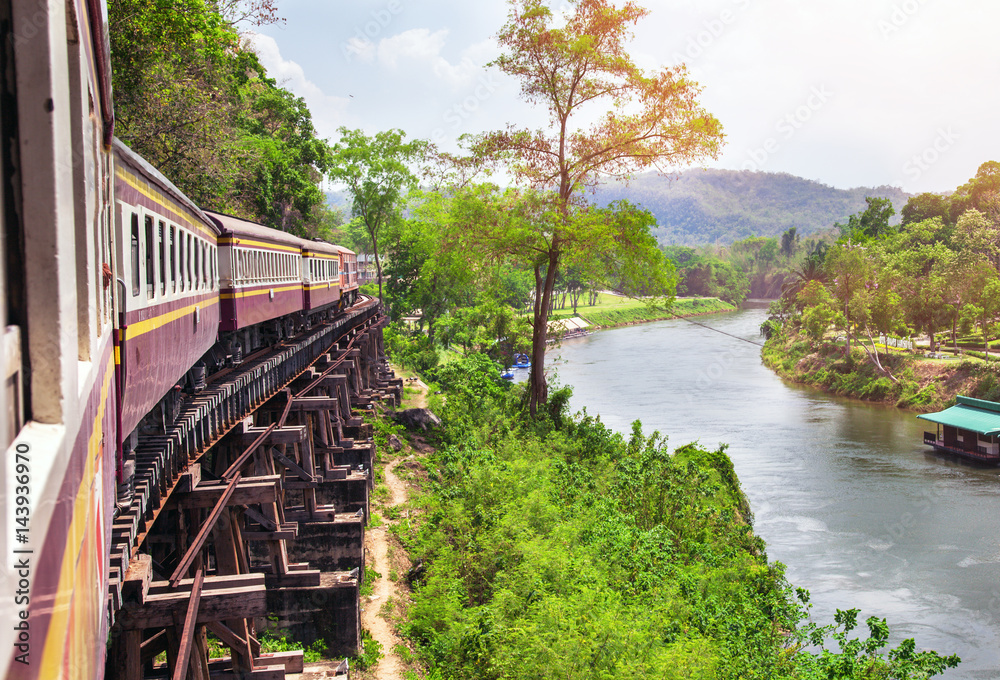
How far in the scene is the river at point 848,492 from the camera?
1711 centimetres

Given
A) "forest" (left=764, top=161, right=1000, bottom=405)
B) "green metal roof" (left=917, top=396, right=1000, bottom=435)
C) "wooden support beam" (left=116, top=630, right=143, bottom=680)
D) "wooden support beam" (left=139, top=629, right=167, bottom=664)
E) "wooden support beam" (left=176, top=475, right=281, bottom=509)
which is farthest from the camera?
"forest" (left=764, top=161, right=1000, bottom=405)

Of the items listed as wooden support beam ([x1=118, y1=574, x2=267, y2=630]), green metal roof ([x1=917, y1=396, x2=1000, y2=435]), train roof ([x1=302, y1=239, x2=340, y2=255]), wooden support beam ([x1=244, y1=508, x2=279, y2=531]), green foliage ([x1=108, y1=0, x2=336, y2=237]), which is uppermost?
green foliage ([x1=108, y1=0, x2=336, y2=237])

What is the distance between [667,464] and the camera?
20828 mm

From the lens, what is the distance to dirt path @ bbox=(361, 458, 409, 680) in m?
12.6

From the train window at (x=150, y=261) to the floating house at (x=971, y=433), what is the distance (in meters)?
30.7

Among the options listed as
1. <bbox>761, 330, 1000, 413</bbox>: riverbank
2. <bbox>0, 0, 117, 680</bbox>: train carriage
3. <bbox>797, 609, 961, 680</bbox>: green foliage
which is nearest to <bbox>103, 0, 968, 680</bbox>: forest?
<bbox>797, 609, 961, 680</bbox>: green foliage

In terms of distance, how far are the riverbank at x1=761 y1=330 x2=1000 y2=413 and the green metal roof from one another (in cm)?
578

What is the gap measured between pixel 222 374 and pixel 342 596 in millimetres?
4145

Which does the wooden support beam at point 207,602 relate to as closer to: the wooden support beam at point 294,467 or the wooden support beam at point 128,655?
the wooden support beam at point 128,655

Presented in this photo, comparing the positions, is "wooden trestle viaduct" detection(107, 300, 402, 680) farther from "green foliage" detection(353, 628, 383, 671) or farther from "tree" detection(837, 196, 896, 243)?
"tree" detection(837, 196, 896, 243)

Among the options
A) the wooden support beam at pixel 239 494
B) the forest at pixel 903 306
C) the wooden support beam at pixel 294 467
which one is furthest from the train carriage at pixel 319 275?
the forest at pixel 903 306

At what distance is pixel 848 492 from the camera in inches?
965

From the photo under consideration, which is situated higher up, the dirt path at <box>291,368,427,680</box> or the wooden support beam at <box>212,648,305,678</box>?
the wooden support beam at <box>212,648,305,678</box>

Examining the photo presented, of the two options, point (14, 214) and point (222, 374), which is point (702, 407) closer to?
point (222, 374)
